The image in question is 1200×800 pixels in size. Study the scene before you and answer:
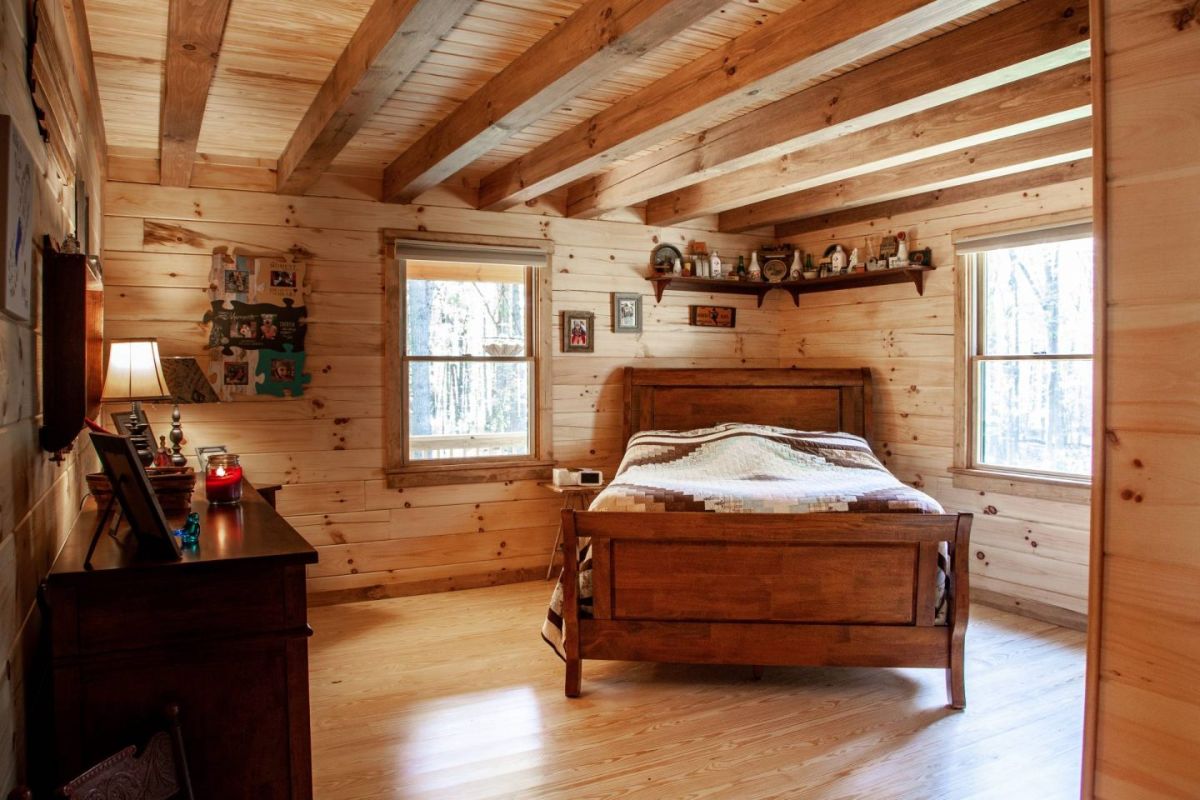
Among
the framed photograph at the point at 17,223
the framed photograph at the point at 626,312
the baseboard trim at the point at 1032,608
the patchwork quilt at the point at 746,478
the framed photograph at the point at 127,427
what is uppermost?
the framed photograph at the point at 626,312

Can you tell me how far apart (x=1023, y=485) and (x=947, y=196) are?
1.63 meters

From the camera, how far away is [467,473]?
4.74 m

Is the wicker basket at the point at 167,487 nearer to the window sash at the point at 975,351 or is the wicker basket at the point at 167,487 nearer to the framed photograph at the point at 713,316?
the framed photograph at the point at 713,316

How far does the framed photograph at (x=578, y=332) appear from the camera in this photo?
4992mm

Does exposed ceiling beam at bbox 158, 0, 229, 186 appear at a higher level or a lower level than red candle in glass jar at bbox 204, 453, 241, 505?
higher

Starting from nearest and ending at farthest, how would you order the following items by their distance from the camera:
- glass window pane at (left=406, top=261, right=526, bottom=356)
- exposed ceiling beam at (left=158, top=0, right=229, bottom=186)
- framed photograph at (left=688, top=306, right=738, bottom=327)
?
exposed ceiling beam at (left=158, top=0, right=229, bottom=186), glass window pane at (left=406, top=261, right=526, bottom=356), framed photograph at (left=688, top=306, right=738, bottom=327)

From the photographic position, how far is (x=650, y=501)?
3.36m

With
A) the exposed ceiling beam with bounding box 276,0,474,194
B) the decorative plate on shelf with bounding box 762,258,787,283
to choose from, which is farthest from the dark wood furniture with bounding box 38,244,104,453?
the decorative plate on shelf with bounding box 762,258,787,283

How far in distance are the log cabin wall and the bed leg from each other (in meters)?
1.79

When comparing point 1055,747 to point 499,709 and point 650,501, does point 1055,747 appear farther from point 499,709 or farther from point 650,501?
point 499,709

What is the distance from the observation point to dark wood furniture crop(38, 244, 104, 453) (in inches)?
69.7

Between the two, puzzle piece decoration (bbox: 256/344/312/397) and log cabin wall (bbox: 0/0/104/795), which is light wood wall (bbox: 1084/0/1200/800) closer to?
log cabin wall (bbox: 0/0/104/795)

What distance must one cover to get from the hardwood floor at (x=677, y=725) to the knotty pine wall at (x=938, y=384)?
0.37 meters

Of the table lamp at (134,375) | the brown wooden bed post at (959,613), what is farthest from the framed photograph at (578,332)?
the brown wooden bed post at (959,613)
